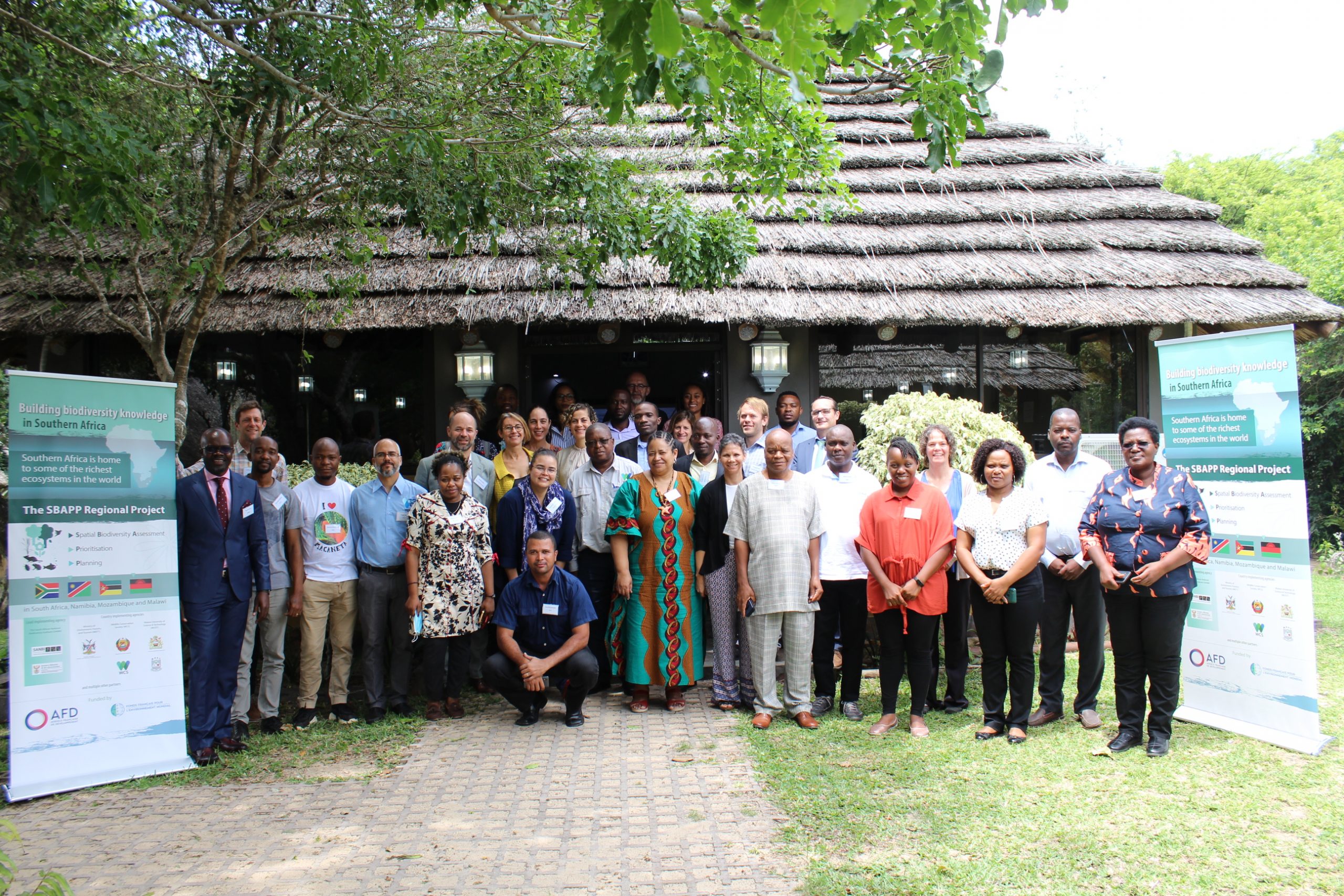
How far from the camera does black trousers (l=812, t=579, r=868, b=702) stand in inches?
232

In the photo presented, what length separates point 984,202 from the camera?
10172mm

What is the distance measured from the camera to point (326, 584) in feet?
19.5

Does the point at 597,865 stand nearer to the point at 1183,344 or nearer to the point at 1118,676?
the point at 1118,676

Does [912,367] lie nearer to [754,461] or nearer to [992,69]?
[754,461]

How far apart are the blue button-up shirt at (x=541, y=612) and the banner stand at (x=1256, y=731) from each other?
3.82 meters

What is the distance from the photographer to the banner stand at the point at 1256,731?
16.5 ft

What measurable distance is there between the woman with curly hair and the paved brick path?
1.61 meters

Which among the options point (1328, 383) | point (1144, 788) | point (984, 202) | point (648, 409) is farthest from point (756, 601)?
point (1328, 383)

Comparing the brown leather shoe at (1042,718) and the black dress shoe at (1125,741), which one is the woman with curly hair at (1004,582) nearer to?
the brown leather shoe at (1042,718)

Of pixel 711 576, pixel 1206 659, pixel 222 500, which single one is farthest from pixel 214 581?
pixel 1206 659

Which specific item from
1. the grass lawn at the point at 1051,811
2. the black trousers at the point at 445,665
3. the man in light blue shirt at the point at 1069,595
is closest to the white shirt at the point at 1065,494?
the man in light blue shirt at the point at 1069,595

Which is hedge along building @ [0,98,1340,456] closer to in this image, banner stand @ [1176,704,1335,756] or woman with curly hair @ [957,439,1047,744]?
woman with curly hair @ [957,439,1047,744]

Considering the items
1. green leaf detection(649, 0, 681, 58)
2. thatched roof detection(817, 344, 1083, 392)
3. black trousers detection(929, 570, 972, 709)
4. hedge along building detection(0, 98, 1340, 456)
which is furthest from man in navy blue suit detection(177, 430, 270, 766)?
thatched roof detection(817, 344, 1083, 392)

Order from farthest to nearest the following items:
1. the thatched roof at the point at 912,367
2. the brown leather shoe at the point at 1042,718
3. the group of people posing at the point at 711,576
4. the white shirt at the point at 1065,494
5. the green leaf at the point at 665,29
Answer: the thatched roof at the point at 912,367 → the white shirt at the point at 1065,494 → the brown leather shoe at the point at 1042,718 → the group of people posing at the point at 711,576 → the green leaf at the point at 665,29
